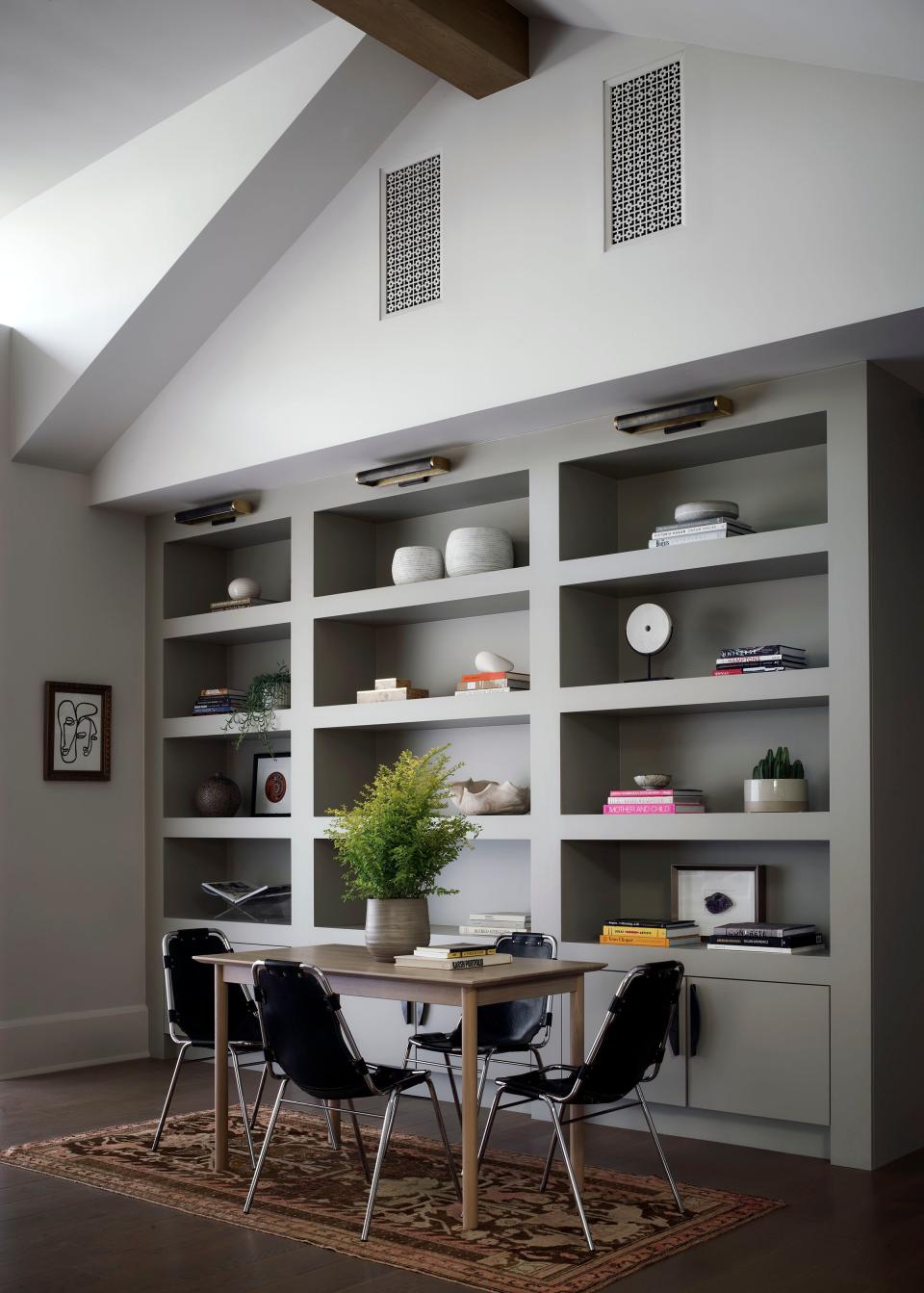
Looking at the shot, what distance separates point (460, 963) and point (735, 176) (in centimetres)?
322

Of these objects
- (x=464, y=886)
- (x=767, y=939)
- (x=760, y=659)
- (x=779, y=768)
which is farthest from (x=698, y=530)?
(x=464, y=886)

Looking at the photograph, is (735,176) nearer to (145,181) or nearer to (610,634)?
(610,634)

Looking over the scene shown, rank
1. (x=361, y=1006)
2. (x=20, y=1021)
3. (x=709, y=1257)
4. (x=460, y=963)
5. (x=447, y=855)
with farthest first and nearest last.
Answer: (x=20, y=1021)
(x=361, y=1006)
(x=447, y=855)
(x=460, y=963)
(x=709, y=1257)

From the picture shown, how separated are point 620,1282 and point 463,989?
964 millimetres

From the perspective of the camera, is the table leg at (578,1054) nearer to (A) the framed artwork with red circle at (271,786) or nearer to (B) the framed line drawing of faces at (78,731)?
(A) the framed artwork with red circle at (271,786)

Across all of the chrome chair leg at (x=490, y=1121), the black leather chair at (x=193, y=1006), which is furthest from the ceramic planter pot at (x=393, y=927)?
the black leather chair at (x=193, y=1006)

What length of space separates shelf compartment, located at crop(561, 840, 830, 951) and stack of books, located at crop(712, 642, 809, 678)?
0.77m

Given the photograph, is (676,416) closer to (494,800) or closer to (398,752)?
(494,800)

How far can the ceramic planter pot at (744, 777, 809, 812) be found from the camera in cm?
539

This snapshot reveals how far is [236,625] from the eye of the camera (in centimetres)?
750

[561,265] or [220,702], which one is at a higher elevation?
[561,265]

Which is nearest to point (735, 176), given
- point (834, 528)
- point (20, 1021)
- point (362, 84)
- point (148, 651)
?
point (834, 528)

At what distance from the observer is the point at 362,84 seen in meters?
6.04

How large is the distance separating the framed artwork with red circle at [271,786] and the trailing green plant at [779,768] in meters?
3.12
